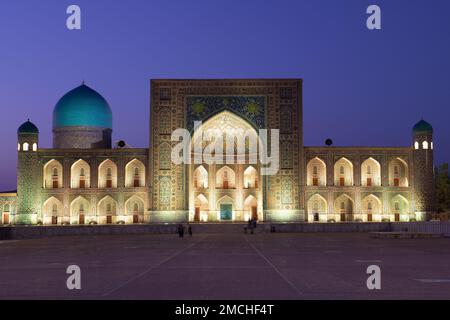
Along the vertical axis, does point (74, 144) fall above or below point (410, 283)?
above

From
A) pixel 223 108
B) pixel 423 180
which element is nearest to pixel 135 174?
pixel 223 108

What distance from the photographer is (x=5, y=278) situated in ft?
32.9

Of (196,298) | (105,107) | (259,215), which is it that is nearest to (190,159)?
(259,215)

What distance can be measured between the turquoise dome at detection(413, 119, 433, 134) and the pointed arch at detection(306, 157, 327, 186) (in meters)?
6.28

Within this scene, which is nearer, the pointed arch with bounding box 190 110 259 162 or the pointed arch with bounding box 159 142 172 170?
the pointed arch with bounding box 159 142 172 170

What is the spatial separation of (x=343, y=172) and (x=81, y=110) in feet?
59.4

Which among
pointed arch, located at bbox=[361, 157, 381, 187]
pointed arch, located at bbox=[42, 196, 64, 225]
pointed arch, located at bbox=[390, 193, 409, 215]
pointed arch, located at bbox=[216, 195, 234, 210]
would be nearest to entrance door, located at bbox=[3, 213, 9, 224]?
pointed arch, located at bbox=[42, 196, 64, 225]

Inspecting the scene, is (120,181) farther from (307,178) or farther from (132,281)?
(132,281)

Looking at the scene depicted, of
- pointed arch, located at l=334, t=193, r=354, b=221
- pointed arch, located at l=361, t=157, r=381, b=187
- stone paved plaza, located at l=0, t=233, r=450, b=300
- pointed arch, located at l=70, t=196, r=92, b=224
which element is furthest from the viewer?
pointed arch, located at l=361, t=157, r=381, b=187

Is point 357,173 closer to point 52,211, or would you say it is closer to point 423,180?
point 423,180

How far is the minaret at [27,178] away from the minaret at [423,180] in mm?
23648

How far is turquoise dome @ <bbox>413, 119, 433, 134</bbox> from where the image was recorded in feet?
134

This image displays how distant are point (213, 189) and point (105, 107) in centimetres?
1054

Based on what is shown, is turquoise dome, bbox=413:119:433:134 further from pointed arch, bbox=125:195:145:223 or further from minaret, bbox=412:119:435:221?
Answer: pointed arch, bbox=125:195:145:223
